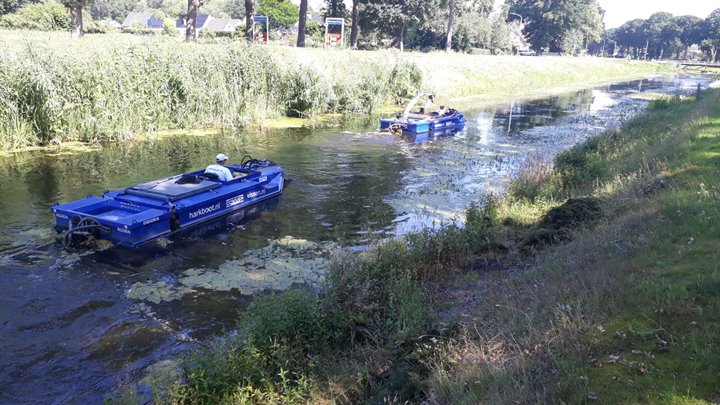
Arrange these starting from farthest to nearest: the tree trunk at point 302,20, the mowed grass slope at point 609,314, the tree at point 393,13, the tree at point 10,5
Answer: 1. the tree at point 10,5
2. the tree at point 393,13
3. the tree trunk at point 302,20
4. the mowed grass slope at point 609,314

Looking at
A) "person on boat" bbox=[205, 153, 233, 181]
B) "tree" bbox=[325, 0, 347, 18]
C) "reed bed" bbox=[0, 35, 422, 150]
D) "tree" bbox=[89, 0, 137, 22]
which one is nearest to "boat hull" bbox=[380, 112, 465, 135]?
"reed bed" bbox=[0, 35, 422, 150]

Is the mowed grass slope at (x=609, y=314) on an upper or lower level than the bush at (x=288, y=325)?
upper

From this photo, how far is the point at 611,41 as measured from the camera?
426 feet

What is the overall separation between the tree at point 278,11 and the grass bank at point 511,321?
65211 mm

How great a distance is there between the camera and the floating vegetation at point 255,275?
304 inches

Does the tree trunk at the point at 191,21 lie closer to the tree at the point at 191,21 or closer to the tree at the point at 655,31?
the tree at the point at 191,21

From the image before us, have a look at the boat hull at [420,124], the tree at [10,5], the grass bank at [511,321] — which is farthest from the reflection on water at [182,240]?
the tree at [10,5]

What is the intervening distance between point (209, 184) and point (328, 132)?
11111 millimetres

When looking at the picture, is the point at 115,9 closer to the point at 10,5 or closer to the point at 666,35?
the point at 10,5

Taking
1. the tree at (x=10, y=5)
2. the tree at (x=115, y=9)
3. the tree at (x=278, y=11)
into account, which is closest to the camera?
the tree at (x=10, y=5)

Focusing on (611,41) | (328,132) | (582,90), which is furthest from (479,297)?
(611,41)

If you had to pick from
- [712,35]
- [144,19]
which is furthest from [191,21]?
[712,35]

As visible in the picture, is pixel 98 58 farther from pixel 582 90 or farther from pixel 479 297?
pixel 582 90

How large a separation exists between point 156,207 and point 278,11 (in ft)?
214
